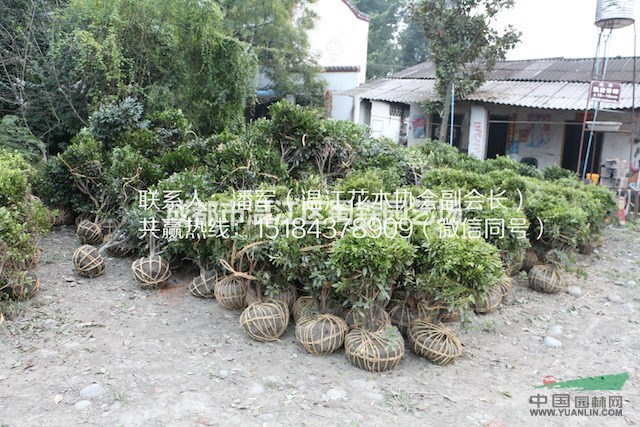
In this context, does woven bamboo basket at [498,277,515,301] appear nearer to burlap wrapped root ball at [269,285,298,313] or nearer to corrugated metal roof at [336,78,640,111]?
burlap wrapped root ball at [269,285,298,313]

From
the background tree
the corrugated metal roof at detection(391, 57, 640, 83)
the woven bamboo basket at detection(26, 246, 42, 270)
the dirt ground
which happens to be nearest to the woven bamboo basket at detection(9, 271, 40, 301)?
the dirt ground

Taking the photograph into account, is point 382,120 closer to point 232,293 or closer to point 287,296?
point 232,293

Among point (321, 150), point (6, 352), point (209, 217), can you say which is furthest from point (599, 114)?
point (6, 352)

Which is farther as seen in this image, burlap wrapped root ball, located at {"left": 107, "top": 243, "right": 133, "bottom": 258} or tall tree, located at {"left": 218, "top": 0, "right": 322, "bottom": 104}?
tall tree, located at {"left": 218, "top": 0, "right": 322, "bottom": 104}

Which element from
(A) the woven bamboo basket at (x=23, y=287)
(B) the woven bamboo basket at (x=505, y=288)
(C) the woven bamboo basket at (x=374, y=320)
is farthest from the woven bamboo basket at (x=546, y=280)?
(A) the woven bamboo basket at (x=23, y=287)

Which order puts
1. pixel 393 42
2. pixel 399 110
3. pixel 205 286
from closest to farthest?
pixel 205 286, pixel 399 110, pixel 393 42

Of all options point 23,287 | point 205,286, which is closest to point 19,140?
point 23,287

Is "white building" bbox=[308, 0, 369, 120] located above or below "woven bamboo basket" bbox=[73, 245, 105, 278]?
above

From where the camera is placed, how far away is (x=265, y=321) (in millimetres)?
3891

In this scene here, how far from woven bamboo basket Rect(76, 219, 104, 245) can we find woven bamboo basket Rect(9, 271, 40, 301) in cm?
161

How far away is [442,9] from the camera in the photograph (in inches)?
484

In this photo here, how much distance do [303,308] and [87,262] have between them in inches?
103

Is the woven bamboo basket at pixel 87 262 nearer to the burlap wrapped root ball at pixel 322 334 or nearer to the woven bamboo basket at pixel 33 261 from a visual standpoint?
the woven bamboo basket at pixel 33 261

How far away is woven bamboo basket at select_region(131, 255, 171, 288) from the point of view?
16.4 ft
